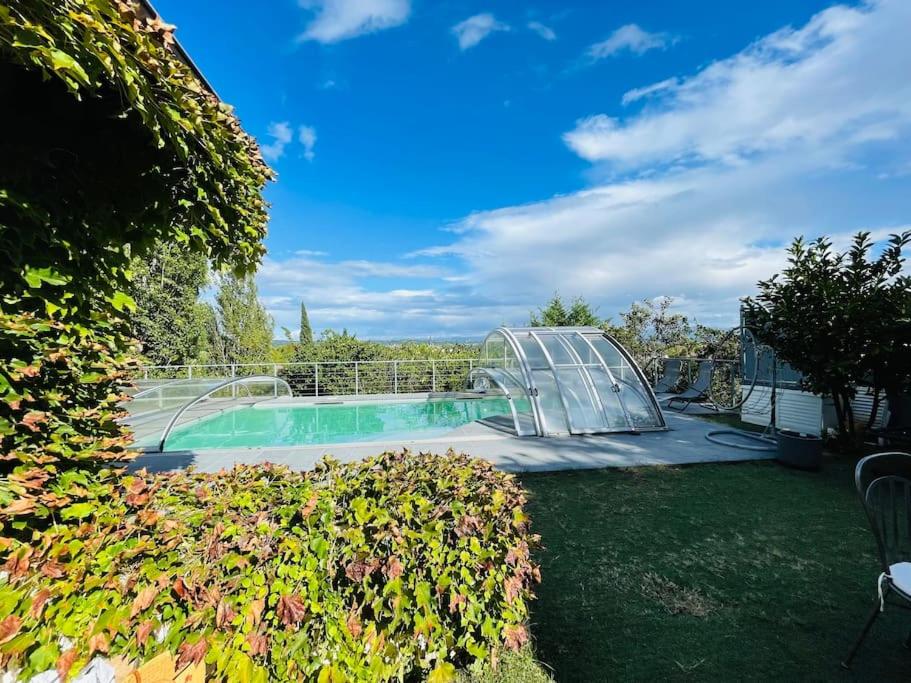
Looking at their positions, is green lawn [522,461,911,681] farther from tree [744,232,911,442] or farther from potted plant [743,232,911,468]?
tree [744,232,911,442]

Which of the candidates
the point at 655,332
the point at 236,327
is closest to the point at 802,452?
the point at 655,332

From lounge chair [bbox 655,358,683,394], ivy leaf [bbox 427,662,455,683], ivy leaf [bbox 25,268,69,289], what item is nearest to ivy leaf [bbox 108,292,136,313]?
ivy leaf [bbox 25,268,69,289]

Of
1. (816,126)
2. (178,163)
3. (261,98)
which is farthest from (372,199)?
(178,163)

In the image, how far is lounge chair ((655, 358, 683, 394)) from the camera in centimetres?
1288

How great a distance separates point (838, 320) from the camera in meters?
5.94

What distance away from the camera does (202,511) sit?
1909 mm

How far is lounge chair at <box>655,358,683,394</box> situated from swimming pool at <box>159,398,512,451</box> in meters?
5.99

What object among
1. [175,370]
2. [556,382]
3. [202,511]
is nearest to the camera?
[202,511]

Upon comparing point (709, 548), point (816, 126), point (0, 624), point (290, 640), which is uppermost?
point (816, 126)

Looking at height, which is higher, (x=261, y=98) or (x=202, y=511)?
(x=261, y=98)

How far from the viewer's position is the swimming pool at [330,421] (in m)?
9.46

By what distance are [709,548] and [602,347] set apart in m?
5.91

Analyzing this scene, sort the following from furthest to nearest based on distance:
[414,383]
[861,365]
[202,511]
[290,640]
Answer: [414,383] → [861,365] → [202,511] → [290,640]

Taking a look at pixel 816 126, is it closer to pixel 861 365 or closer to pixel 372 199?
pixel 861 365
